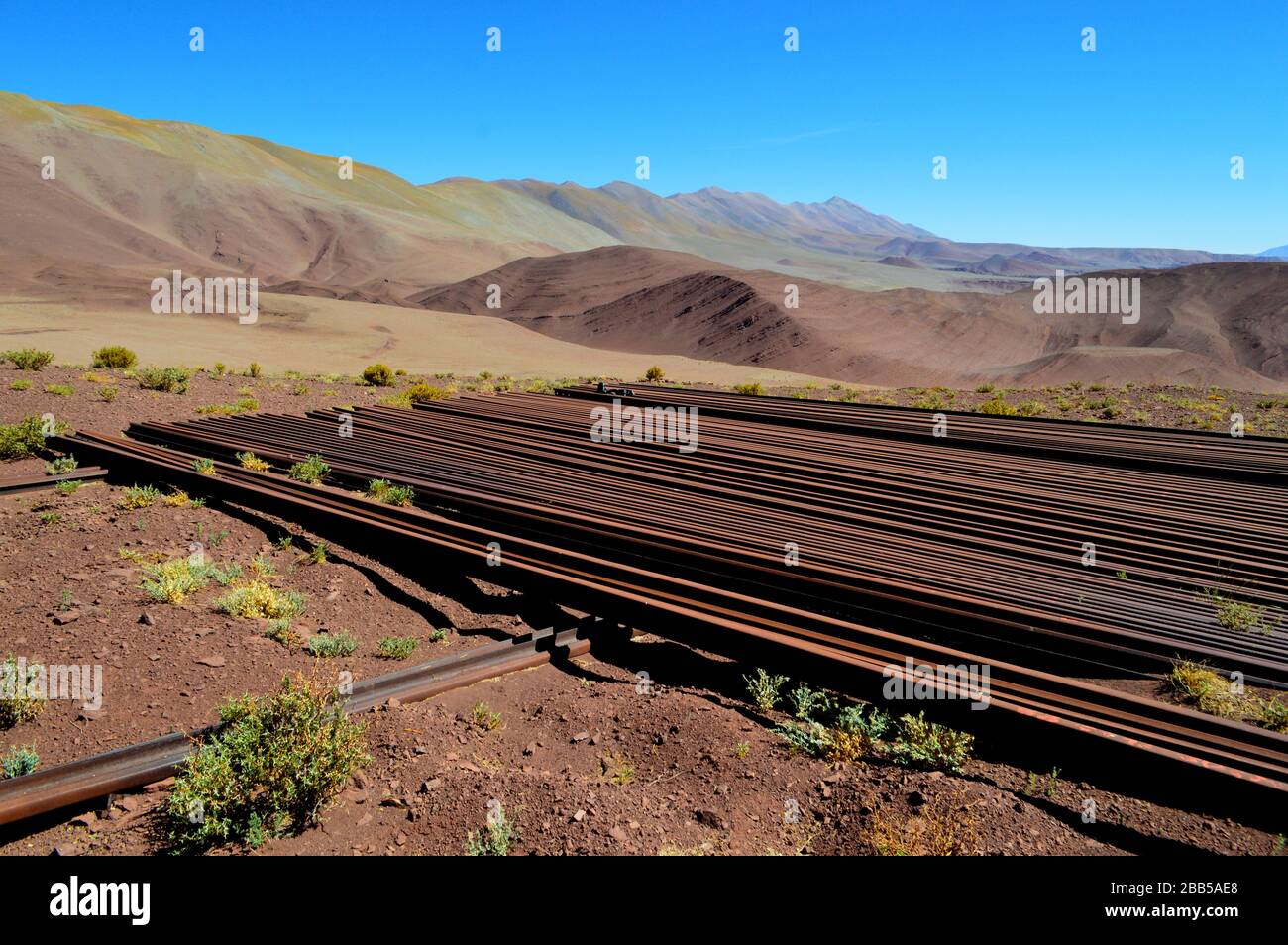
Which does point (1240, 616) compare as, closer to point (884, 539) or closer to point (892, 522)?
point (884, 539)

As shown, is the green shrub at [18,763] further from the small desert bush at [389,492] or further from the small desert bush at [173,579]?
the small desert bush at [389,492]

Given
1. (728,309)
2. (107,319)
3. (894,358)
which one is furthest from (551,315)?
(107,319)

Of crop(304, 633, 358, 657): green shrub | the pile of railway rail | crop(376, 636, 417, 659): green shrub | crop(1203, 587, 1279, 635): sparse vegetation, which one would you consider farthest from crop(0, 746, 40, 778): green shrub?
crop(1203, 587, 1279, 635): sparse vegetation

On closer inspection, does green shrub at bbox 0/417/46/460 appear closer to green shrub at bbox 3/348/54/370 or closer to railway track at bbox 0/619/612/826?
green shrub at bbox 3/348/54/370

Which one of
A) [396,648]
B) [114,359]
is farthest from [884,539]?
[114,359]
